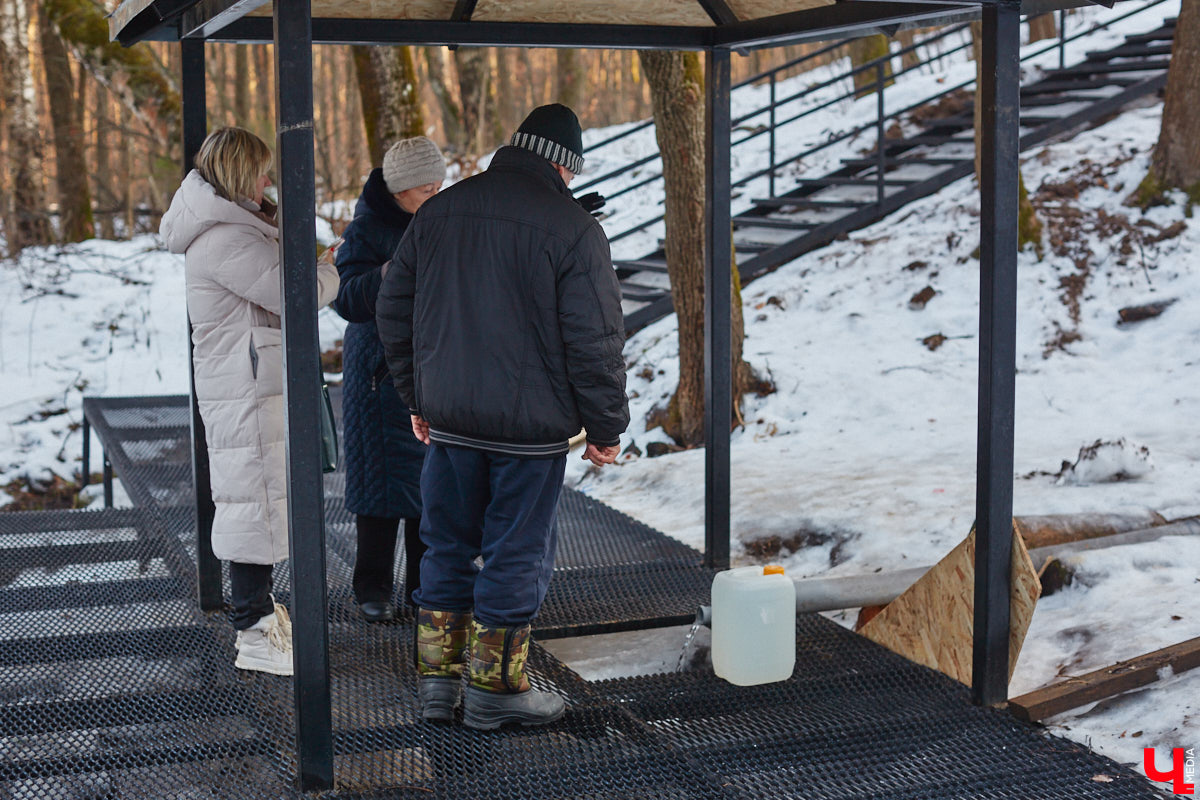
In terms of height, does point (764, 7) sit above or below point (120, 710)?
above

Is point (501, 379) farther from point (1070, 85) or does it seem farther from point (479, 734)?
point (1070, 85)

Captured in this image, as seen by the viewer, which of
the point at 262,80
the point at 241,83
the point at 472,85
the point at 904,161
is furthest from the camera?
the point at 262,80

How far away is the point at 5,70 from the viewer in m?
13.2

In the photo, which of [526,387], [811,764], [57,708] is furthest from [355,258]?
[811,764]

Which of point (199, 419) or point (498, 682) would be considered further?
point (199, 419)

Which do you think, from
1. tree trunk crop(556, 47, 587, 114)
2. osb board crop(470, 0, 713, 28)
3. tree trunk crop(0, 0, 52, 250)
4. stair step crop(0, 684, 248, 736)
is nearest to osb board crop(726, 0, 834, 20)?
osb board crop(470, 0, 713, 28)

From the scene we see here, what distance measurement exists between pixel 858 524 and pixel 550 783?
2976 millimetres

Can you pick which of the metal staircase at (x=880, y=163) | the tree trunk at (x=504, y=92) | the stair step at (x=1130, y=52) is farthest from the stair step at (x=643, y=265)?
the tree trunk at (x=504, y=92)

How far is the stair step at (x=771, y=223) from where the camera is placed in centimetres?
1099

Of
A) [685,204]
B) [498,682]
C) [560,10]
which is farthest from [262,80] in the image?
[498,682]

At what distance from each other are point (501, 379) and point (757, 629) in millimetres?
1335

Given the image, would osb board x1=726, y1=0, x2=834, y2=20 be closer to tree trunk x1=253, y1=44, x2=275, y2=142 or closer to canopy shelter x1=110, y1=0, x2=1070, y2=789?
canopy shelter x1=110, y1=0, x2=1070, y2=789

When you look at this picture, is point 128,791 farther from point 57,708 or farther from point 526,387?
point 526,387

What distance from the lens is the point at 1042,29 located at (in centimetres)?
1641
